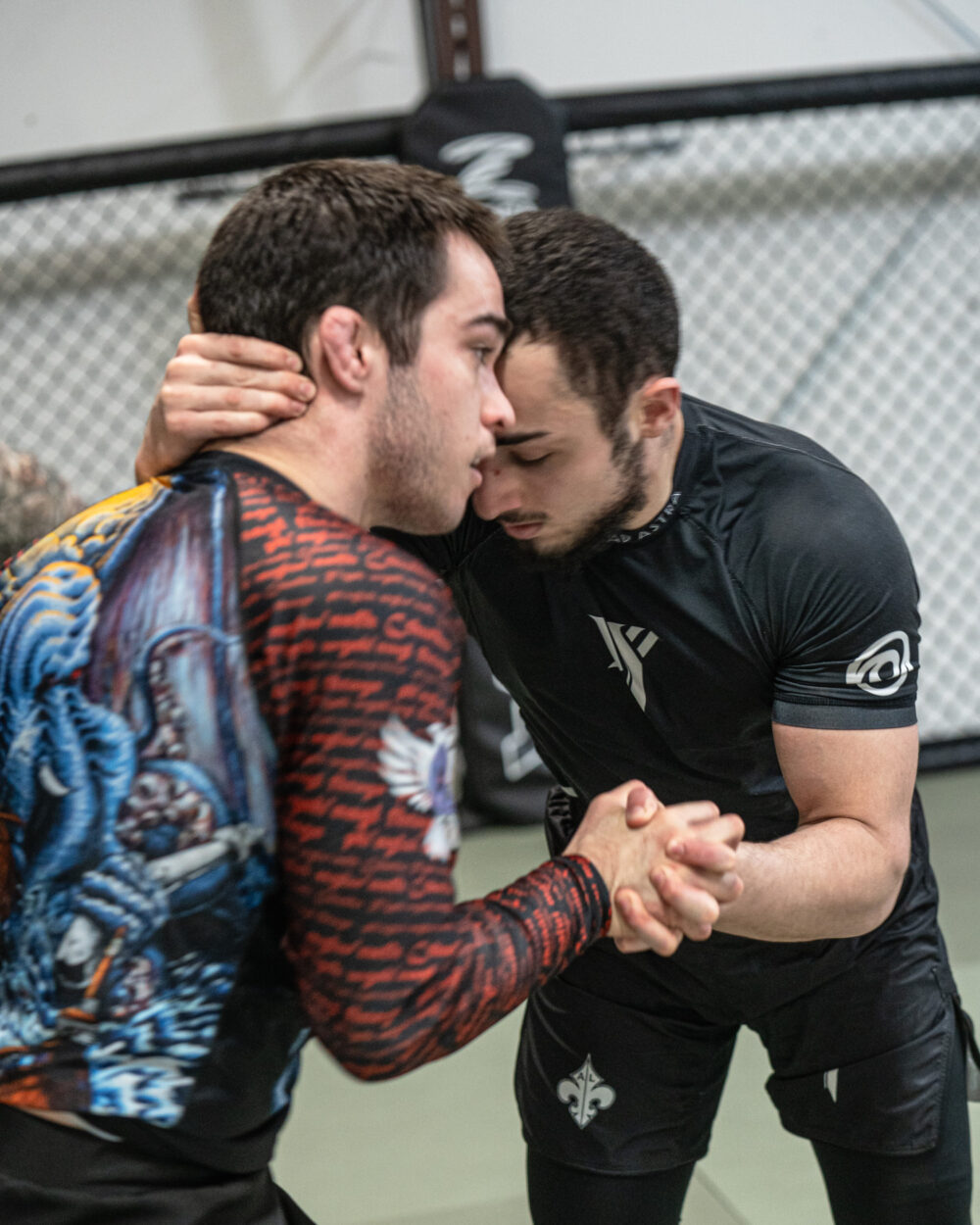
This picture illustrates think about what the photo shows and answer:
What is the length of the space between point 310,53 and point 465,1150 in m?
3.69

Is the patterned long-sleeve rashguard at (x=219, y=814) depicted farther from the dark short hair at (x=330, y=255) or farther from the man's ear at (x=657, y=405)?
the man's ear at (x=657, y=405)

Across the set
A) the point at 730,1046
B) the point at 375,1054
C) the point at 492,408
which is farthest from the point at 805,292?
the point at 375,1054

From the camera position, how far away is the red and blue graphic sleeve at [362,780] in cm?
88

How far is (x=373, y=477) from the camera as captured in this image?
1066 mm

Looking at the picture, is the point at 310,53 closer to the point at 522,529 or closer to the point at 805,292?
the point at 805,292

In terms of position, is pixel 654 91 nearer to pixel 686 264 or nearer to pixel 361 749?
pixel 686 264

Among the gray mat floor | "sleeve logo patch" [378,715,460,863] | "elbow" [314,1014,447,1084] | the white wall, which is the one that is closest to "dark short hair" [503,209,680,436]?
"sleeve logo patch" [378,715,460,863]

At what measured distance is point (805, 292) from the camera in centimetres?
467

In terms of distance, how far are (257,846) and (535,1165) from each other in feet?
3.17

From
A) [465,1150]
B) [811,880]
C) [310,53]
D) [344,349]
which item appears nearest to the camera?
[344,349]

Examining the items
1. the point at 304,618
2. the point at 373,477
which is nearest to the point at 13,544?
the point at 373,477

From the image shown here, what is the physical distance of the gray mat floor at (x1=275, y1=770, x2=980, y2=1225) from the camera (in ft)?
7.41


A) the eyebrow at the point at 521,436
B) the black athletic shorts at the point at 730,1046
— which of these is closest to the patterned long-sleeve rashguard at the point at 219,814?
the eyebrow at the point at 521,436

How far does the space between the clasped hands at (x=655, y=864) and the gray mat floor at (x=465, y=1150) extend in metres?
1.29
